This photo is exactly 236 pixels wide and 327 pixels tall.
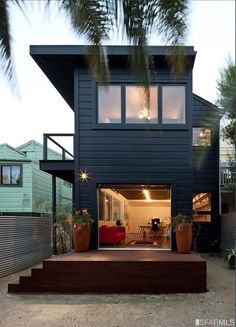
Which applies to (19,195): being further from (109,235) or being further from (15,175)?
(109,235)

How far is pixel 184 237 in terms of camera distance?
352 inches

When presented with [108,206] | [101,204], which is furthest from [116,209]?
[101,204]

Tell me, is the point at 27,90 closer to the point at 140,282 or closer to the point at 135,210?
the point at 140,282

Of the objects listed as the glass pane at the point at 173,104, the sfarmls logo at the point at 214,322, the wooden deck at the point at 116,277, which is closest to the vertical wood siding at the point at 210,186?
the glass pane at the point at 173,104

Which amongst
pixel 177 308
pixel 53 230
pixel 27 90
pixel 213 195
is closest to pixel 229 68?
pixel 27 90

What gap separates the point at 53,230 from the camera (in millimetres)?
11180

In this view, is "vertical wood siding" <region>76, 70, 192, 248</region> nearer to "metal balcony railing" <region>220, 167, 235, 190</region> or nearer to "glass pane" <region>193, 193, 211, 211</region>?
"metal balcony railing" <region>220, 167, 235, 190</region>

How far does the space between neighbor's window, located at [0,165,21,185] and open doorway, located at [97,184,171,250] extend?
9.47 ft

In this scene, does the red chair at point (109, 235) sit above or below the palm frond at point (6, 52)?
below

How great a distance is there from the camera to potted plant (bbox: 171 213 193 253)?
8.92 metres

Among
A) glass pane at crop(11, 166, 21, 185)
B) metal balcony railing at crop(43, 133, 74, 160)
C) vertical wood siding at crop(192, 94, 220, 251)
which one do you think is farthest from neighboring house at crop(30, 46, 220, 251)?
vertical wood siding at crop(192, 94, 220, 251)

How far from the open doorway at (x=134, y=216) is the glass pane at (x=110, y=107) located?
5.57 feet

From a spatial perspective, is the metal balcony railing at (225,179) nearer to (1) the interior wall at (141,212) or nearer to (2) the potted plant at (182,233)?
(1) the interior wall at (141,212)

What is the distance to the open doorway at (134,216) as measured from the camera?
10406mm
